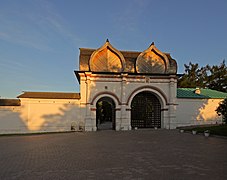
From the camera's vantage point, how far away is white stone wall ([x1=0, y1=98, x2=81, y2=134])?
18.8m

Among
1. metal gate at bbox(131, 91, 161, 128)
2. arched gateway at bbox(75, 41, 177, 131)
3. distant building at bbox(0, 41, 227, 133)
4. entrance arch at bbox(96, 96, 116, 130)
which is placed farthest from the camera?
entrance arch at bbox(96, 96, 116, 130)

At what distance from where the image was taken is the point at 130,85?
71.7ft

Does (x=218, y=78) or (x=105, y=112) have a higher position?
(x=218, y=78)

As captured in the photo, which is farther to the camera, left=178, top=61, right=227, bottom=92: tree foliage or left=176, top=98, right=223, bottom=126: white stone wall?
left=178, top=61, right=227, bottom=92: tree foliage

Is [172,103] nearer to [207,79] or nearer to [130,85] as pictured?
[130,85]

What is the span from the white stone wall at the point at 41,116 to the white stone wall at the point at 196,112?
11852mm

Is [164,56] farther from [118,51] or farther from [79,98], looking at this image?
[79,98]

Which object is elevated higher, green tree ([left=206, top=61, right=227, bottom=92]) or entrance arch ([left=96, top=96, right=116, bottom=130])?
green tree ([left=206, top=61, right=227, bottom=92])

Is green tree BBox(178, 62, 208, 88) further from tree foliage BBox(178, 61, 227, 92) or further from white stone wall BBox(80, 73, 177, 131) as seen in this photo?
white stone wall BBox(80, 73, 177, 131)

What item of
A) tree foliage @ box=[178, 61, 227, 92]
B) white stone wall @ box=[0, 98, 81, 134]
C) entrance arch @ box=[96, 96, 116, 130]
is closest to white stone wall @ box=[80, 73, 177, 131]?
white stone wall @ box=[0, 98, 81, 134]

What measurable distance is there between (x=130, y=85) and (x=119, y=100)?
218cm

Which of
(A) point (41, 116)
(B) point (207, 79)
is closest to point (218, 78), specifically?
(B) point (207, 79)

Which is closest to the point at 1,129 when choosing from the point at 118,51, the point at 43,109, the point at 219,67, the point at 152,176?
the point at 43,109

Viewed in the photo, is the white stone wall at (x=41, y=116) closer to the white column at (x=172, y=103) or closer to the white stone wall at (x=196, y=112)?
the white column at (x=172, y=103)
